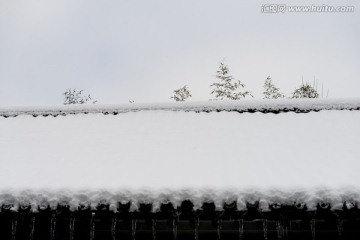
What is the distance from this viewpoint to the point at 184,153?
11.1 feet

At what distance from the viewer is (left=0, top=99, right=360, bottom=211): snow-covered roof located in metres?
2.58

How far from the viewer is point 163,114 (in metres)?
4.55

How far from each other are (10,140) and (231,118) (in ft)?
7.93

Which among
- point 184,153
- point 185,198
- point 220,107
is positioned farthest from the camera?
point 220,107

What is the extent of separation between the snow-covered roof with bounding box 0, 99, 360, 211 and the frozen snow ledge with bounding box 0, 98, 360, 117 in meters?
0.01

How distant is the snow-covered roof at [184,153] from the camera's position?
8.45ft

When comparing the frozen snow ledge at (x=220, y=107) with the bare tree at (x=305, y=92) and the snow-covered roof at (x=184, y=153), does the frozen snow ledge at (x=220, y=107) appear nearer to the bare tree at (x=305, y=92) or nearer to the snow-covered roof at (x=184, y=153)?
the snow-covered roof at (x=184, y=153)

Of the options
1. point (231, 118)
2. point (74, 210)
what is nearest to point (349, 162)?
point (231, 118)

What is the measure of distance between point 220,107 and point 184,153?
1453mm

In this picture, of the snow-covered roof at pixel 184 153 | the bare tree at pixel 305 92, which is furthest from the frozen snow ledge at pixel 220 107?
the bare tree at pixel 305 92

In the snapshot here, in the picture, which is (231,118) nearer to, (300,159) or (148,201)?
(300,159)

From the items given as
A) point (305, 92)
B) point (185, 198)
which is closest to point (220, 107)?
point (185, 198)

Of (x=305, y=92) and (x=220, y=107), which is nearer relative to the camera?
(x=220, y=107)

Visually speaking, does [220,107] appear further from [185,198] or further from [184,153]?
[185,198]
